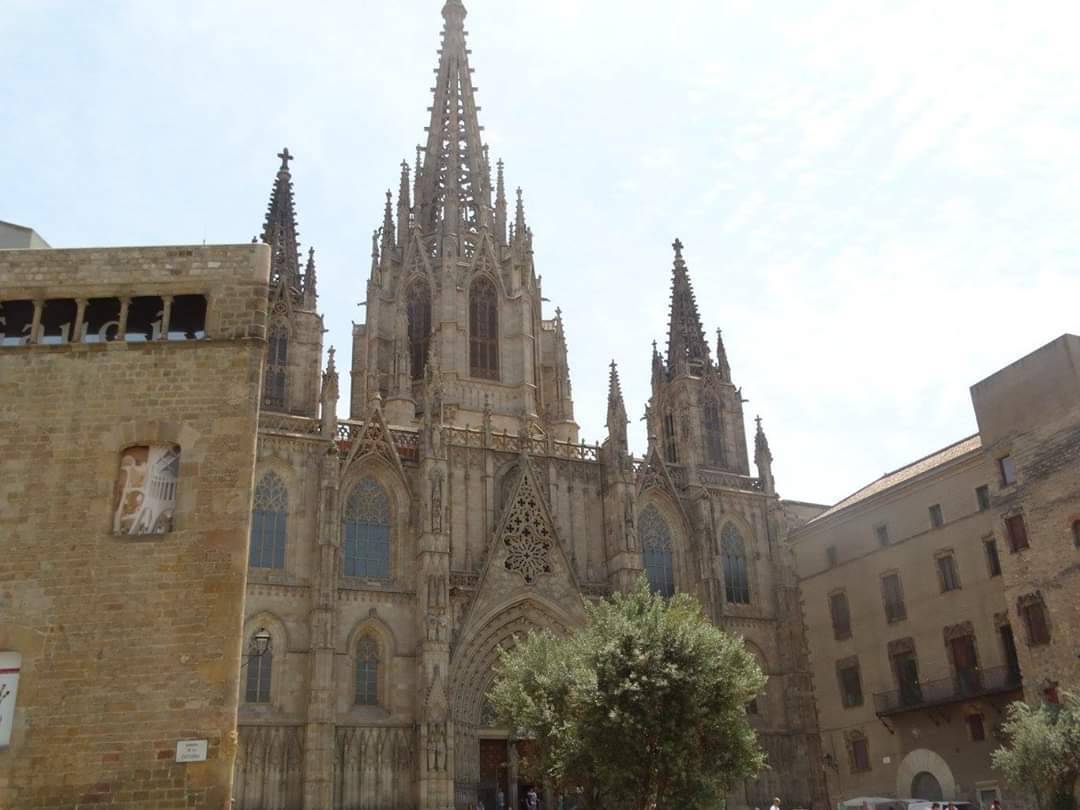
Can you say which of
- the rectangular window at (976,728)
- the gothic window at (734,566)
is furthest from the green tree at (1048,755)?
the gothic window at (734,566)

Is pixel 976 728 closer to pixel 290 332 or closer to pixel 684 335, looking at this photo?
pixel 684 335

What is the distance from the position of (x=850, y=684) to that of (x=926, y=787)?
4.53 meters

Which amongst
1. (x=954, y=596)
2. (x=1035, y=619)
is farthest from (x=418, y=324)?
(x=1035, y=619)

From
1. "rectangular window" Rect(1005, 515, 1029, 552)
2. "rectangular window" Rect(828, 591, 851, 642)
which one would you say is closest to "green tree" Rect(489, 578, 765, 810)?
"rectangular window" Rect(1005, 515, 1029, 552)

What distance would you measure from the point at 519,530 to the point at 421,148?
23.8 metres

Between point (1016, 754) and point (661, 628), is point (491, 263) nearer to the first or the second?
point (661, 628)

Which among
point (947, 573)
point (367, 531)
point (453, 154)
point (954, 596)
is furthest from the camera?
point (453, 154)

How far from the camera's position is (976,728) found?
32.6m

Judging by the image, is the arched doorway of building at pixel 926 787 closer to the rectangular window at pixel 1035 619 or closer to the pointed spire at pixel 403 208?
the rectangular window at pixel 1035 619

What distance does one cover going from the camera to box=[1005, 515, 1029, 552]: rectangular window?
3094 cm

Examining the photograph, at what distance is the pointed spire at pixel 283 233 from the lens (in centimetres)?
3956

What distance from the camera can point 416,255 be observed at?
46.8 m

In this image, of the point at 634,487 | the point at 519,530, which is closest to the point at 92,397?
the point at 519,530

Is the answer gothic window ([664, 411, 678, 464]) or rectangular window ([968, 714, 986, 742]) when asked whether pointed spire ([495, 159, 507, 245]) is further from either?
rectangular window ([968, 714, 986, 742])
